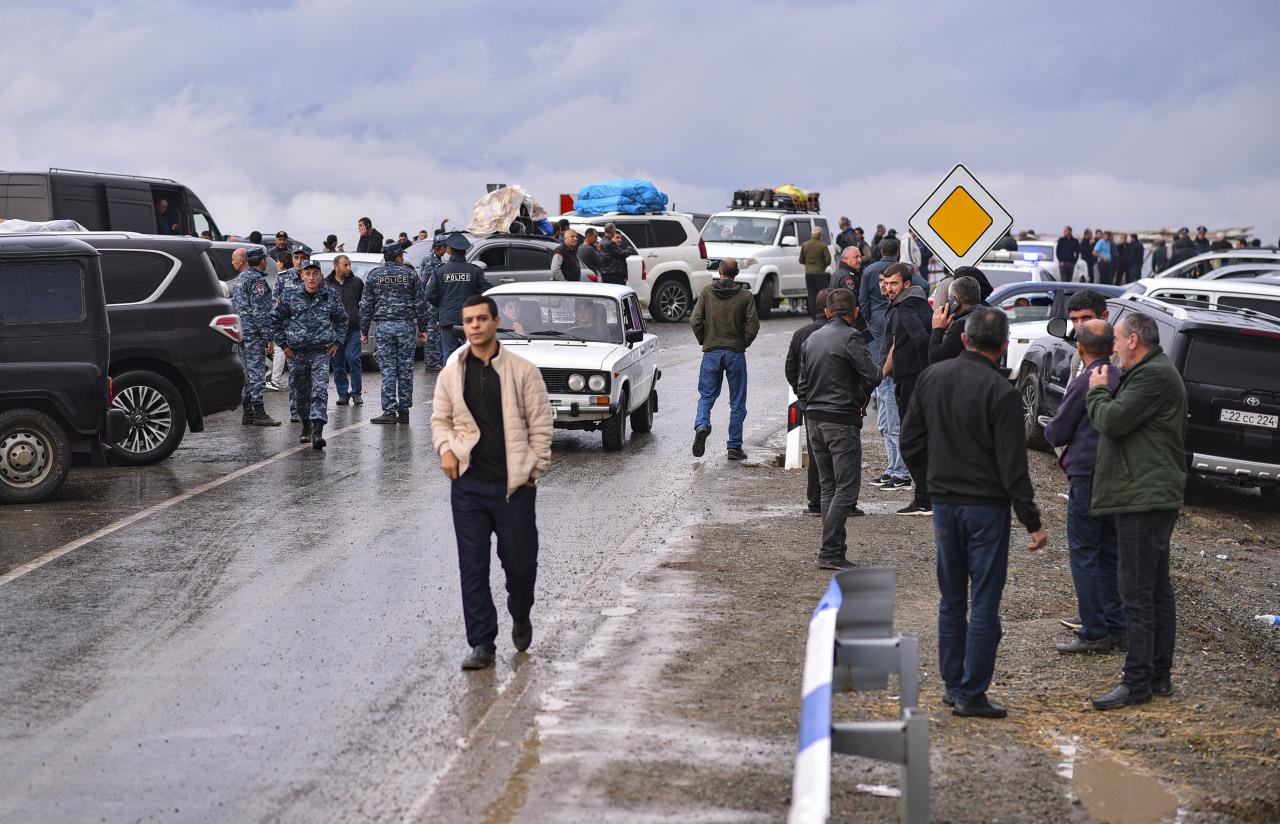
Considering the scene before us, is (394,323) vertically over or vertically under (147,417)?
over

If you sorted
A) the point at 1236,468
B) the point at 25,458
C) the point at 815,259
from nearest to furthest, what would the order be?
the point at 25,458 < the point at 1236,468 < the point at 815,259

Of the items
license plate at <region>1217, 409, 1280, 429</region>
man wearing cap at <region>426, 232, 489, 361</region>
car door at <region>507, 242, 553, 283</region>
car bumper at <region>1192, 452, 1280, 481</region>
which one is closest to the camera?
license plate at <region>1217, 409, 1280, 429</region>

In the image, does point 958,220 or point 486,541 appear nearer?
point 486,541

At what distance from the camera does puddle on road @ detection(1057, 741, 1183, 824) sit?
6.24 m

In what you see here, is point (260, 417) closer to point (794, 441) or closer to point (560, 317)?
point (560, 317)

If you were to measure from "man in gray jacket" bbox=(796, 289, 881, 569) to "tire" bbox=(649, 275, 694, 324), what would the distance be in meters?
22.1

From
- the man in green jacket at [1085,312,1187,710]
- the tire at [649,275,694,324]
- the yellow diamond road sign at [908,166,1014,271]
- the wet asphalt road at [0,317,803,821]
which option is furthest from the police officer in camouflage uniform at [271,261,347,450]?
the tire at [649,275,694,324]

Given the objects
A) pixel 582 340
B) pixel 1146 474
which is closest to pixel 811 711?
pixel 1146 474

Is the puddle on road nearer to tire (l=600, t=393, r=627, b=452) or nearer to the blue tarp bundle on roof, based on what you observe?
tire (l=600, t=393, r=627, b=452)

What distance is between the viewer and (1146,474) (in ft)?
25.1

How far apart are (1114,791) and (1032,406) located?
1179cm

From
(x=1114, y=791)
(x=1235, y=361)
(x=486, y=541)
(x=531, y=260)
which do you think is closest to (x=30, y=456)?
(x=486, y=541)

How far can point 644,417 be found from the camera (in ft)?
58.0

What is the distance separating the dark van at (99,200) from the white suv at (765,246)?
39.4ft
